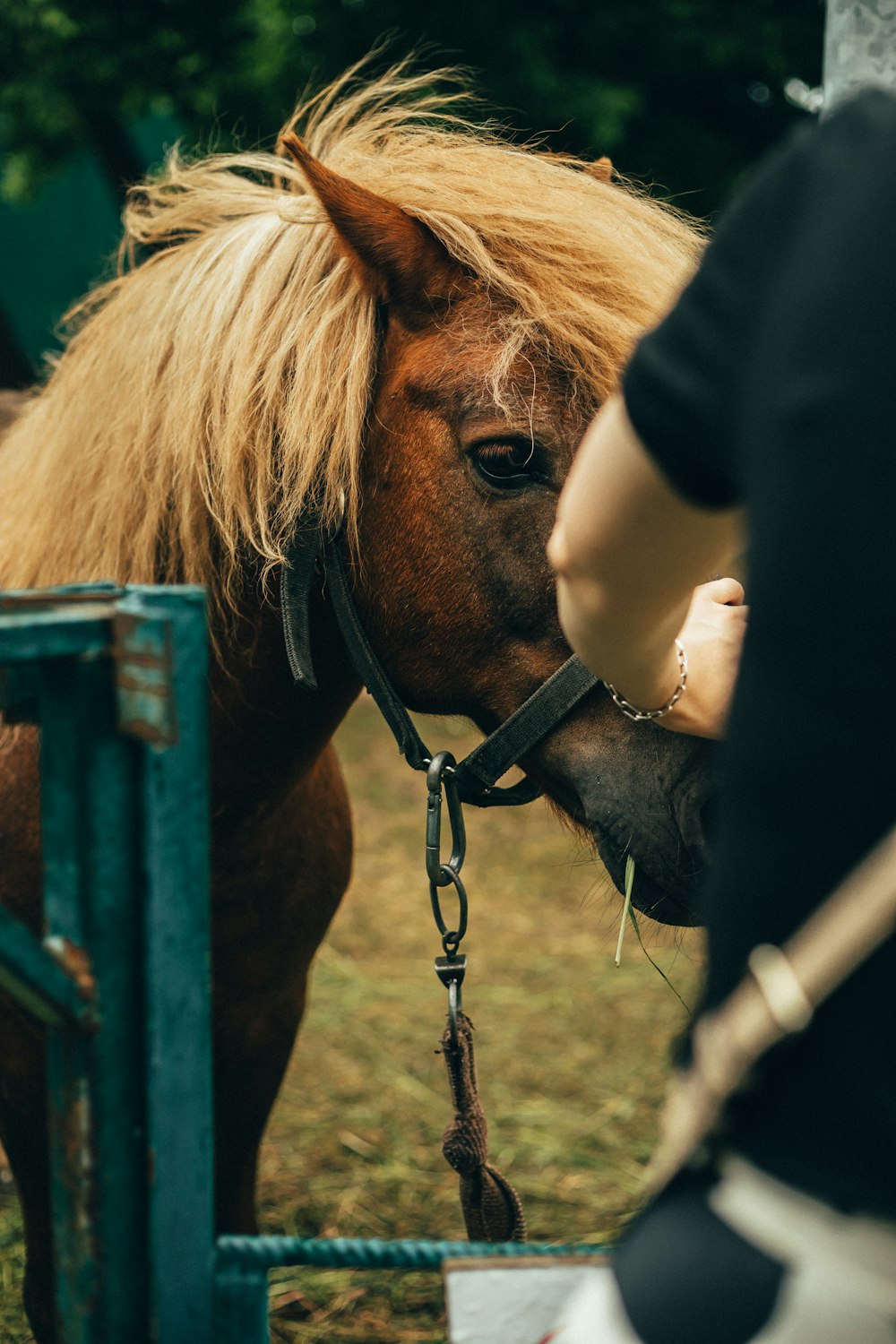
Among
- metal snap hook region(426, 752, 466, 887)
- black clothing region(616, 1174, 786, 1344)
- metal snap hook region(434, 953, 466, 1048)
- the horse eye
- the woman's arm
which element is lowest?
metal snap hook region(434, 953, 466, 1048)

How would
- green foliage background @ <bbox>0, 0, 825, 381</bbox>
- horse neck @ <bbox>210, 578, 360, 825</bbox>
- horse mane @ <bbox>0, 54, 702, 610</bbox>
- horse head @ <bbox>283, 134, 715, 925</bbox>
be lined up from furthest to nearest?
green foliage background @ <bbox>0, 0, 825, 381</bbox> → horse neck @ <bbox>210, 578, 360, 825</bbox> → horse mane @ <bbox>0, 54, 702, 610</bbox> → horse head @ <bbox>283, 134, 715, 925</bbox>

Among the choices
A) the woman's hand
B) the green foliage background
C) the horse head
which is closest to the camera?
the woman's hand

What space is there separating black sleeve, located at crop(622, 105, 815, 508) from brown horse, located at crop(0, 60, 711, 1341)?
0.79 meters

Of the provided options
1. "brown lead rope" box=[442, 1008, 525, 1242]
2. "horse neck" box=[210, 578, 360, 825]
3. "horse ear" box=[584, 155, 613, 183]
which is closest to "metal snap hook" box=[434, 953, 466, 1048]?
"brown lead rope" box=[442, 1008, 525, 1242]

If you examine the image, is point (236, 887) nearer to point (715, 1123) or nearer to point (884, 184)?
point (715, 1123)

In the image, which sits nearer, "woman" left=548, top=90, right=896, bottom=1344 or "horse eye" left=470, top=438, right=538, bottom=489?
"woman" left=548, top=90, right=896, bottom=1344

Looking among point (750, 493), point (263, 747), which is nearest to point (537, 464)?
point (263, 747)

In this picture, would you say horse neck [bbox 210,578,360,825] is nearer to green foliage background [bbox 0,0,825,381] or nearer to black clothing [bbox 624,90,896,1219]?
black clothing [bbox 624,90,896,1219]

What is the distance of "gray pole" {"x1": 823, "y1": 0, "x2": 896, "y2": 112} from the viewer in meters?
1.82

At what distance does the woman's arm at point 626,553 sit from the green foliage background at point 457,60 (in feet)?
18.6

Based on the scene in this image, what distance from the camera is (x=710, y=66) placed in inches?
265

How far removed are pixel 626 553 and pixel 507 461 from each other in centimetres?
76

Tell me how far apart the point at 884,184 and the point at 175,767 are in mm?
665

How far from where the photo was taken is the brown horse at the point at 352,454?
1471mm
